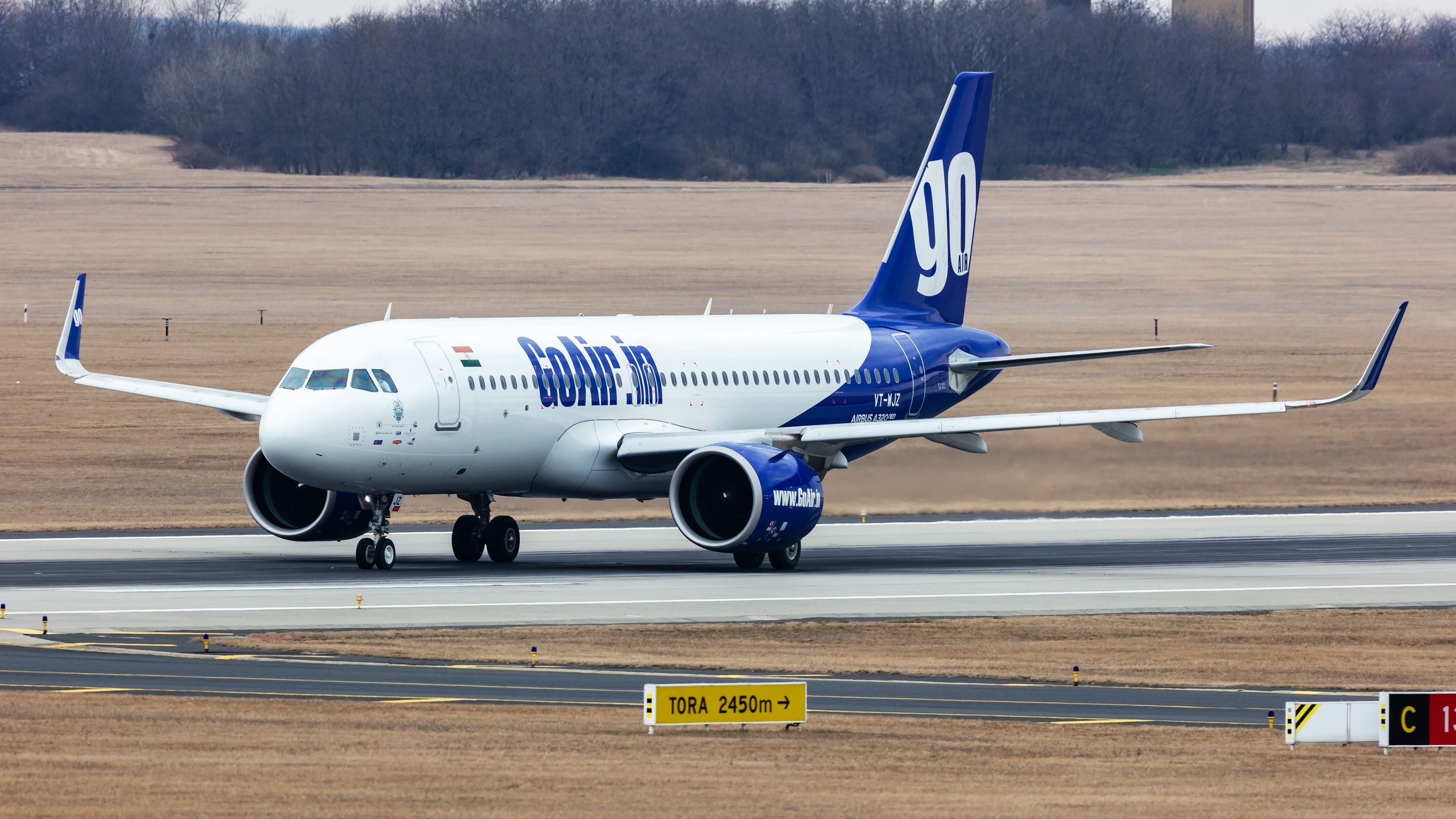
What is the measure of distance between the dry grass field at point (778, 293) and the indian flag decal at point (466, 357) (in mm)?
12909

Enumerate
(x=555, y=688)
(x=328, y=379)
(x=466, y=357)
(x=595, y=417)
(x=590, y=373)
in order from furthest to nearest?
(x=590, y=373)
(x=595, y=417)
(x=466, y=357)
(x=328, y=379)
(x=555, y=688)

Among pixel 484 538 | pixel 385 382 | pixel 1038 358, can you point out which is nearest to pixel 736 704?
pixel 385 382

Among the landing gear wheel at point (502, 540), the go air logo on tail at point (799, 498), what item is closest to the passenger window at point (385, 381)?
the landing gear wheel at point (502, 540)

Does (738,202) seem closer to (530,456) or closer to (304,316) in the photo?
(304,316)

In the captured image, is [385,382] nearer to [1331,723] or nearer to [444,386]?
[444,386]

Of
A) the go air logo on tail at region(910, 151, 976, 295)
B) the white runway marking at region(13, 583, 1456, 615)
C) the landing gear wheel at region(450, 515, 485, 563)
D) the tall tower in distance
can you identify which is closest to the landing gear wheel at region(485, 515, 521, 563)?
the landing gear wheel at region(450, 515, 485, 563)

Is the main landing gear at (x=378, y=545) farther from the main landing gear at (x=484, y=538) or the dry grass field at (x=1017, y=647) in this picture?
the dry grass field at (x=1017, y=647)

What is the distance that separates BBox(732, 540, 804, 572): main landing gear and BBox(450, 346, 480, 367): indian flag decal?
5.65 meters

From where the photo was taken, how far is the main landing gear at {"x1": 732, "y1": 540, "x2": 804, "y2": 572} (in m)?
42.0

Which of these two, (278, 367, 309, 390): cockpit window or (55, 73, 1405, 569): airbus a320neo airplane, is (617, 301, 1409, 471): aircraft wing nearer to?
→ (55, 73, 1405, 569): airbus a320neo airplane

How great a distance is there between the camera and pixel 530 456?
41.9 m

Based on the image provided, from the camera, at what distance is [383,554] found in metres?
41.5

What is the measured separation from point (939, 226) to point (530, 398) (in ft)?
43.7

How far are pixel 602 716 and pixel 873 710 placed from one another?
299 centimetres
